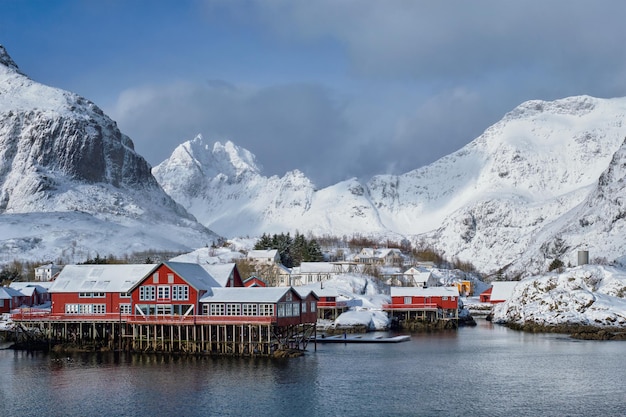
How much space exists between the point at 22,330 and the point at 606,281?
73.3 meters

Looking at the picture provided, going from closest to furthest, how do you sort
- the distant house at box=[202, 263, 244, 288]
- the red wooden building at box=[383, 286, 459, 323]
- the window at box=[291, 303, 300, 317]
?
the window at box=[291, 303, 300, 317] → the distant house at box=[202, 263, 244, 288] → the red wooden building at box=[383, 286, 459, 323]

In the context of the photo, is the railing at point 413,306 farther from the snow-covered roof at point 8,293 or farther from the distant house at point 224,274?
the snow-covered roof at point 8,293

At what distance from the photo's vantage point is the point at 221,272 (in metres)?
80.9

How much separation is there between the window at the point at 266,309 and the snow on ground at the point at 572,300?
148 feet

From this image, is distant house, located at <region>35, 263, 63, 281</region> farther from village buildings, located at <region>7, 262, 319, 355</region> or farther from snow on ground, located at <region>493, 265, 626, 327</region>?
snow on ground, located at <region>493, 265, 626, 327</region>

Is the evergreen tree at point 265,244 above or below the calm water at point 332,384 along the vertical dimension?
above

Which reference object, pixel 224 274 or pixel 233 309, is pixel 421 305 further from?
pixel 233 309

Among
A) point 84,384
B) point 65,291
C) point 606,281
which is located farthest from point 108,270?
point 606,281

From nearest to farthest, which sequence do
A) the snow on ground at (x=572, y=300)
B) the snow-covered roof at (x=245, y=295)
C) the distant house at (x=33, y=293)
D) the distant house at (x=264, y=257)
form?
the snow-covered roof at (x=245, y=295)
the snow on ground at (x=572, y=300)
the distant house at (x=33, y=293)
the distant house at (x=264, y=257)

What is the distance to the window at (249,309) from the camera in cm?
7131

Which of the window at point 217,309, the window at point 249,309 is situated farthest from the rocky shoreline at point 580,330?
the window at point 217,309

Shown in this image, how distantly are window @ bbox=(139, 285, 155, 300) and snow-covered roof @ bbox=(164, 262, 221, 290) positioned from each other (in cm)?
299

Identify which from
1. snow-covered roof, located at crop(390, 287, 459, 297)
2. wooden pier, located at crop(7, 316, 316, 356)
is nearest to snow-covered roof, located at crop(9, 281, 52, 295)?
wooden pier, located at crop(7, 316, 316, 356)

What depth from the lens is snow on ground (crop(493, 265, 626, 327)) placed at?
327 ft
